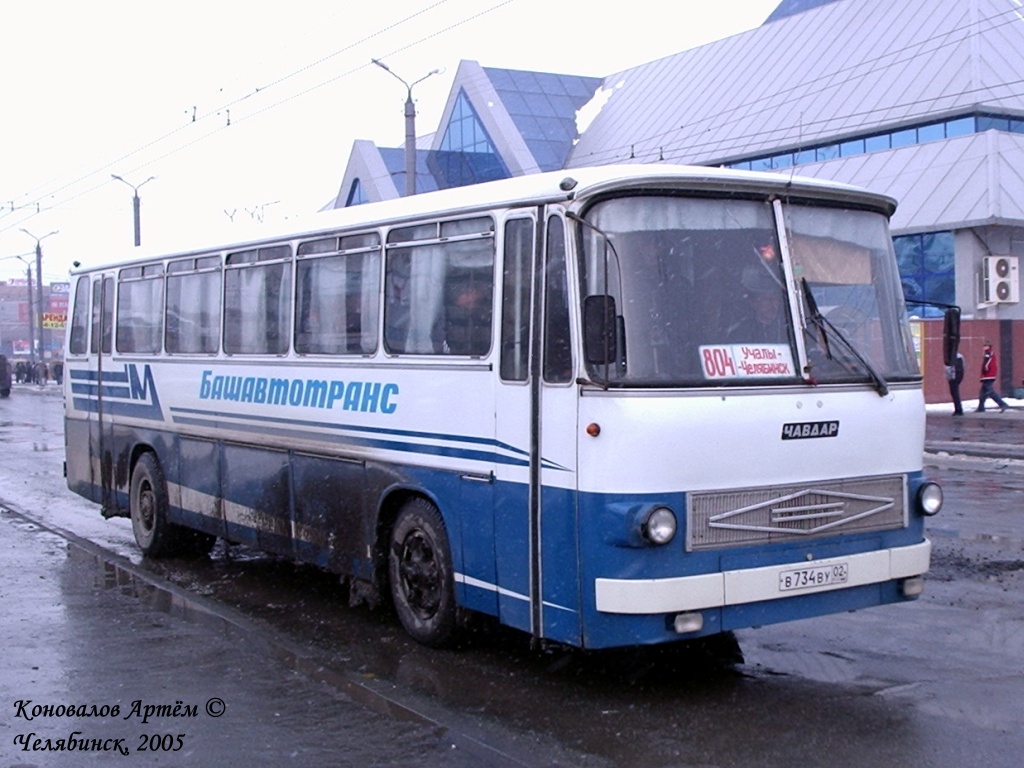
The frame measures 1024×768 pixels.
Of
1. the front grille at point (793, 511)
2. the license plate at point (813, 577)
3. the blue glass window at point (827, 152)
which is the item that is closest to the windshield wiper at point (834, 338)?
the front grille at point (793, 511)

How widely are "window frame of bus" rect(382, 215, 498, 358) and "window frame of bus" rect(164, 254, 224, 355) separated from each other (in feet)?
9.34

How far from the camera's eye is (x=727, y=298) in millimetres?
6777

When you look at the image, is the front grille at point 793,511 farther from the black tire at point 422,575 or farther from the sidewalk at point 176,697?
the black tire at point 422,575

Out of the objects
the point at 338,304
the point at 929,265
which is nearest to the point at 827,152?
the point at 929,265

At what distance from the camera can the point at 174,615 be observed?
9328 mm

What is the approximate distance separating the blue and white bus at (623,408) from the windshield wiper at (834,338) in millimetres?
12

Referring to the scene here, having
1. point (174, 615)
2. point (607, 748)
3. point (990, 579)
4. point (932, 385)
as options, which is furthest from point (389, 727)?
point (932, 385)

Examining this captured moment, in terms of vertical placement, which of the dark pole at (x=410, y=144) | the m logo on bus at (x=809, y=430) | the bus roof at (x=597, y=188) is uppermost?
the dark pole at (x=410, y=144)

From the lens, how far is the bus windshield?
6.54 m

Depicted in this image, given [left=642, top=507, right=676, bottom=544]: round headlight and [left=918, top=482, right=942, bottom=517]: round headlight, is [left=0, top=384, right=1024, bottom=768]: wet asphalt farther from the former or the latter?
[left=918, top=482, right=942, bottom=517]: round headlight

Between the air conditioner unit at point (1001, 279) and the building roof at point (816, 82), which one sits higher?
the building roof at point (816, 82)

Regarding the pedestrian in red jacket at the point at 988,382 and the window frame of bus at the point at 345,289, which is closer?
the window frame of bus at the point at 345,289

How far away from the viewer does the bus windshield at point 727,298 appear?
6.54 m

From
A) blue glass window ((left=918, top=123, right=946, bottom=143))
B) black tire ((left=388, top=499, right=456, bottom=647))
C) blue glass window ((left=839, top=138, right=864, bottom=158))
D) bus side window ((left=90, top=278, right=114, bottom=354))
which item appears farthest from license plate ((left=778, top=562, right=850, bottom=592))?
blue glass window ((left=839, top=138, right=864, bottom=158))
